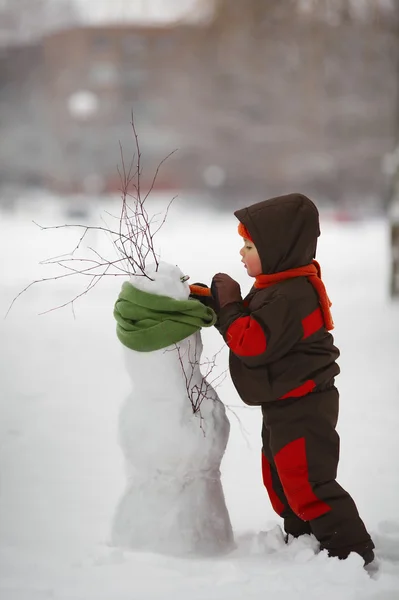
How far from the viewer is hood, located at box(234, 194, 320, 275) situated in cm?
204

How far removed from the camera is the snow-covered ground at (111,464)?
1.97 m

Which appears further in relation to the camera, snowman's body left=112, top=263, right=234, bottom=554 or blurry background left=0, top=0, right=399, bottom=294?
blurry background left=0, top=0, right=399, bottom=294

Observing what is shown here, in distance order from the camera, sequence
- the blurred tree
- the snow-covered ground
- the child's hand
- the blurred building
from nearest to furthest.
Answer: the snow-covered ground
the child's hand
the blurred tree
the blurred building

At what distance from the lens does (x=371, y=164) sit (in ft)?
42.7

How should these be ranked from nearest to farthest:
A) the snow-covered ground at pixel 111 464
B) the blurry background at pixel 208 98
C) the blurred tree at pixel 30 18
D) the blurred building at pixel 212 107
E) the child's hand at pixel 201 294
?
the snow-covered ground at pixel 111 464 < the child's hand at pixel 201 294 < the blurred tree at pixel 30 18 < the blurry background at pixel 208 98 < the blurred building at pixel 212 107

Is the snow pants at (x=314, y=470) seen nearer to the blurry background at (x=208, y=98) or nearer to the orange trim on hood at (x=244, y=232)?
the orange trim on hood at (x=244, y=232)

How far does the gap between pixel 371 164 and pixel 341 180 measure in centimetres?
62

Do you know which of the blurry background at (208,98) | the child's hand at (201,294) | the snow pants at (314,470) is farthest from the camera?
the blurry background at (208,98)

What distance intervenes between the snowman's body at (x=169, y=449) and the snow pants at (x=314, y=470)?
0.62 feet

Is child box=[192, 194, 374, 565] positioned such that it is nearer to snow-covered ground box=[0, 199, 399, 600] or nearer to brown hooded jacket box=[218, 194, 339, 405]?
brown hooded jacket box=[218, 194, 339, 405]

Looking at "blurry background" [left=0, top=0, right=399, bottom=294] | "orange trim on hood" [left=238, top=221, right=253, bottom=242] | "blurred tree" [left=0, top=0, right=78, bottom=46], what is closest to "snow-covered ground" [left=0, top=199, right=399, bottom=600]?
"orange trim on hood" [left=238, top=221, right=253, bottom=242]

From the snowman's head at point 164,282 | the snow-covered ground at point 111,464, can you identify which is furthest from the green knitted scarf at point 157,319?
the snow-covered ground at point 111,464

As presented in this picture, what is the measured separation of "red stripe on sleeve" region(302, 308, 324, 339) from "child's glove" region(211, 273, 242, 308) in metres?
0.20

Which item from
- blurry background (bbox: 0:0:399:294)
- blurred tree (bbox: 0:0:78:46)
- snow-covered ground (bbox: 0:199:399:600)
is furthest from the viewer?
blurry background (bbox: 0:0:399:294)
